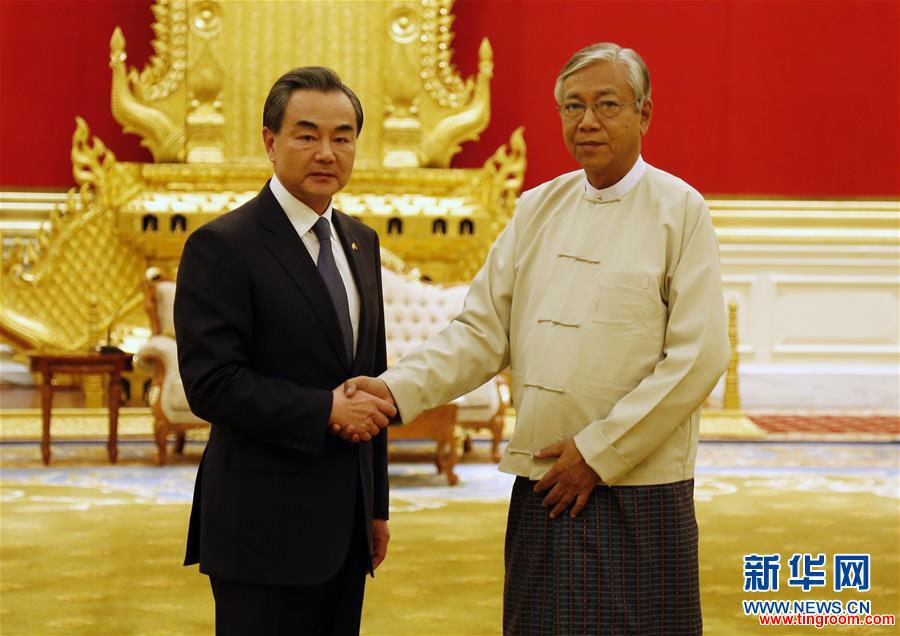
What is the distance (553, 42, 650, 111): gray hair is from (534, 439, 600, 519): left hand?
2.05 ft

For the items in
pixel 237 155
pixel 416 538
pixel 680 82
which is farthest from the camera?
pixel 680 82

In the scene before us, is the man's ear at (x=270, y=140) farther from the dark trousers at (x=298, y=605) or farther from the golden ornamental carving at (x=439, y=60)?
the golden ornamental carving at (x=439, y=60)

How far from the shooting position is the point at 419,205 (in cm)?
852

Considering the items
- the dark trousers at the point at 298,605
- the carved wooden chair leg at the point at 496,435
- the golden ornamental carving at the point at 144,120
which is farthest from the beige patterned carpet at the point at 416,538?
the golden ornamental carving at the point at 144,120

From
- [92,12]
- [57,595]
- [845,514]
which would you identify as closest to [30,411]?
[92,12]

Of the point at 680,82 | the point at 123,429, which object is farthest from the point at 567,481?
the point at 680,82

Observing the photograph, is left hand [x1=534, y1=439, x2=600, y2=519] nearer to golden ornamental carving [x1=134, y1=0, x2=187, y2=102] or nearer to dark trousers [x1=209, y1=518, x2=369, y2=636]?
dark trousers [x1=209, y1=518, x2=369, y2=636]

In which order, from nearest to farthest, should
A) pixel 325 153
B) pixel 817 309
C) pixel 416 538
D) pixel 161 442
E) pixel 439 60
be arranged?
pixel 325 153
pixel 416 538
pixel 161 442
pixel 439 60
pixel 817 309

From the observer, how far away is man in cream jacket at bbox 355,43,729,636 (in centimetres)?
211

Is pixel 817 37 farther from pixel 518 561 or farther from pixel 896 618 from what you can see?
pixel 518 561

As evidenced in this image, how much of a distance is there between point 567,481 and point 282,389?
1.71 feet

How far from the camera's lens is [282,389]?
6.62 ft

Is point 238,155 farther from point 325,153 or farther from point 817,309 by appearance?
point 325,153

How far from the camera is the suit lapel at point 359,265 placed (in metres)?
2.19
